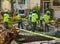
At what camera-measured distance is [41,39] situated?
21.2m

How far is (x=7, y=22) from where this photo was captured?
2673 centimetres

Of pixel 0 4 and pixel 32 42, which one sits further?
pixel 0 4

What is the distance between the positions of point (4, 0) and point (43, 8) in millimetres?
7030

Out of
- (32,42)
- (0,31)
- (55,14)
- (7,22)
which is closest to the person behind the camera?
(0,31)

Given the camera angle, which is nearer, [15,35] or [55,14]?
[15,35]

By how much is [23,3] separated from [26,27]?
1708 centimetres

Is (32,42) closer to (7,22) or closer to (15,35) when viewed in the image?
(15,35)

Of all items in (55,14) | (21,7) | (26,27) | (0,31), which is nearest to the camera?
(0,31)

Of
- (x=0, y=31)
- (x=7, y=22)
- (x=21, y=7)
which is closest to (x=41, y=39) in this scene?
(x=0, y=31)

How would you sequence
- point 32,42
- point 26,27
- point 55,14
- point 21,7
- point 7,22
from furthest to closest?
point 21,7, point 55,14, point 26,27, point 7,22, point 32,42

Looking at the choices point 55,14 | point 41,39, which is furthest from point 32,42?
point 55,14

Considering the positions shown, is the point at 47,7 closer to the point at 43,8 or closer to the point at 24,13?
the point at 43,8

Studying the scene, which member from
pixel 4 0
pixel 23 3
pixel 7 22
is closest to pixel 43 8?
pixel 23 3

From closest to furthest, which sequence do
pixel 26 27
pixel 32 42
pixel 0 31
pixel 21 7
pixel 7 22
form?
pixel 0 31
pixel 32 42
pixel 7 22
pixel 26 27
pixel 21 7
